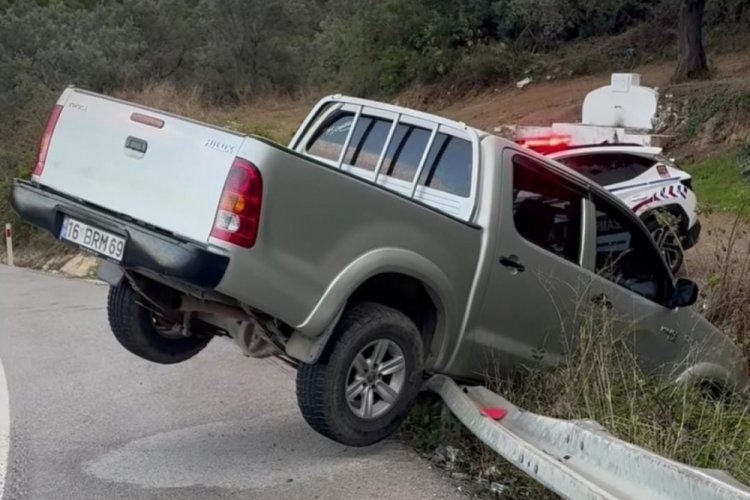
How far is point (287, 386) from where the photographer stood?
7.25m

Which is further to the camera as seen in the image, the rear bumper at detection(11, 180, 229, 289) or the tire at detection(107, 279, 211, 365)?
the tire at detection(107, 279, 211, 365)

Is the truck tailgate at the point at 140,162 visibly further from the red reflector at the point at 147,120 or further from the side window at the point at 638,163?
the side window at the point at 638,163

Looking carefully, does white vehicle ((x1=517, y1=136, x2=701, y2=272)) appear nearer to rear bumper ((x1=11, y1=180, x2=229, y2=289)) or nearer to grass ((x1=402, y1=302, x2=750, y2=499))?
grass ((x1=402, y1=302, x2=750, y2=499))

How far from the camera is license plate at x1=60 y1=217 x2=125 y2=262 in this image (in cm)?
505

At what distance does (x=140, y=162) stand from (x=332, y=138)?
2204 millimetres

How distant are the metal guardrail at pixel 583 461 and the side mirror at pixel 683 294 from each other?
1.97m

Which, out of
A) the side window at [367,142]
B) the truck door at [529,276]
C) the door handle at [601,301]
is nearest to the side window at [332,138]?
the side window at [367,142]

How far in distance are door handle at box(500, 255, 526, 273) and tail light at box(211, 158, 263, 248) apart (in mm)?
1760

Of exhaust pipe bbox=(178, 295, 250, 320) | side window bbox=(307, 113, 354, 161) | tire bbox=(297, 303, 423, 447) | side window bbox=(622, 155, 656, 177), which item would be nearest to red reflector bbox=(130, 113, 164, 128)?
exhaust pipe bbox=(178, 295, 250, 320)

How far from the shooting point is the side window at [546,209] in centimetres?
A: 595

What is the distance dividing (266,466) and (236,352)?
3093 mm

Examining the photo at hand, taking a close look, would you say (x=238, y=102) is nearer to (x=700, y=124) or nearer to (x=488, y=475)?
(x=700, y=124)

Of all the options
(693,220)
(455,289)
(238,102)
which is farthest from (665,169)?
(238,102)

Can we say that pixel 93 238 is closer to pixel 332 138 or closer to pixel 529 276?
pixel 332 138
